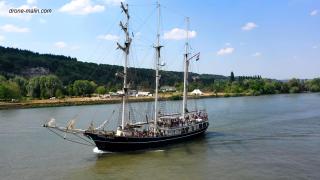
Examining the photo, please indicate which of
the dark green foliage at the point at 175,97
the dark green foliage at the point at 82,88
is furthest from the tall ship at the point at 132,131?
the dark green foliage at the point at 82,88

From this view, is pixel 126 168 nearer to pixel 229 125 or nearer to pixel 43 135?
pixel 43 135

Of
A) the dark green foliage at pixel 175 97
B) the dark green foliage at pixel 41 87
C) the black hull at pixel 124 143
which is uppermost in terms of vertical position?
the dark green foliage at pixel 41 87

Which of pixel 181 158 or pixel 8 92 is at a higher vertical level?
pixel 8 92

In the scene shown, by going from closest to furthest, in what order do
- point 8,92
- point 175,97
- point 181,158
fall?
point 181,158 < point 8,92 < point 175,97

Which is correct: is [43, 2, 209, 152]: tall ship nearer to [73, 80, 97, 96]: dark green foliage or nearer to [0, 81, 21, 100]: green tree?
[0, 81, 21, 100]: green tree

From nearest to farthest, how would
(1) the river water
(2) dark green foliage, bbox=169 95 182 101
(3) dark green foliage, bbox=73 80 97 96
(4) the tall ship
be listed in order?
(1) the river water, (4) the tall ship, (2) dark green foliage, bbox=169 95 182 101, (3) dark green foliage, bbox=73 80 97 96

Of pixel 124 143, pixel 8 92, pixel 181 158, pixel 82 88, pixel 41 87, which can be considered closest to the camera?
pixel 181 158

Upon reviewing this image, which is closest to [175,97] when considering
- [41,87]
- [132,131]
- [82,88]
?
[82,88]

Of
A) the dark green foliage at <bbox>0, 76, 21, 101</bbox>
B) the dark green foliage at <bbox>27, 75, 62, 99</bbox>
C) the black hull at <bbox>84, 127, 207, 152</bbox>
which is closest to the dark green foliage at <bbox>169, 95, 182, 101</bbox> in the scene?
the dark green foliage at <bbox>27, 75, 62, 99</bbox>

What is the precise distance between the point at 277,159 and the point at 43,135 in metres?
33.9

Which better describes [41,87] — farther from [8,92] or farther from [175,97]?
[175,97]

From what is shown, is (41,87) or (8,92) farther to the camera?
(41,87)

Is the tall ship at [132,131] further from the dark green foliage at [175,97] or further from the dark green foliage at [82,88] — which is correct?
the dark green foliage at [82,88]

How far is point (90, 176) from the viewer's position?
3897cm
